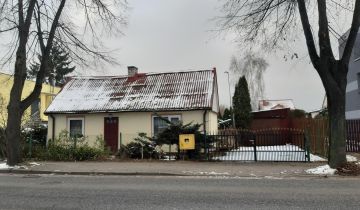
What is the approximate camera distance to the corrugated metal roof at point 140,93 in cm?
2711

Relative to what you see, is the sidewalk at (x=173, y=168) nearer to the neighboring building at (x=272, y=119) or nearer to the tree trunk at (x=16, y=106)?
the tree trunk at (x=16, y=106)

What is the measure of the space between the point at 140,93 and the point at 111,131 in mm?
2840

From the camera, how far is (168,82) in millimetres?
29578

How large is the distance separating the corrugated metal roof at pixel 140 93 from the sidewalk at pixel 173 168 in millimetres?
6592

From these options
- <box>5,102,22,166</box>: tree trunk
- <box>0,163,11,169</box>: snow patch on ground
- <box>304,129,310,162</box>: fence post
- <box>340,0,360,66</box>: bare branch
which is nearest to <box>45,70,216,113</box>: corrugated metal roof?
<box>304,129,310,162</box>: fence post

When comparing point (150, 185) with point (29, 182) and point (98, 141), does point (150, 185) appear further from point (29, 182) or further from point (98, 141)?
point (98, 141)

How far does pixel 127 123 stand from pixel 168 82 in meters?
3.84

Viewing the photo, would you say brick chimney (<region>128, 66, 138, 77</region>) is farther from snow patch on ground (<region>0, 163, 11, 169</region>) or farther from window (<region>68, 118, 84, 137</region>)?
snow patch on ground (<region>0, 163, 11, 169</region>)

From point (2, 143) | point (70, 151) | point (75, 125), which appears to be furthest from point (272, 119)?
point (2, 143)

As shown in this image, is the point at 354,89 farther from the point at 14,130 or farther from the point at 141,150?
the point at 14,130

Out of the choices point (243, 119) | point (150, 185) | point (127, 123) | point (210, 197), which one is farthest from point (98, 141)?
point (243, 119)

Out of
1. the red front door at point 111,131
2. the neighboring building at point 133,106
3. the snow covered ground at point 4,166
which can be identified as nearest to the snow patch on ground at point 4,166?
the snow covered ground at point 4,166

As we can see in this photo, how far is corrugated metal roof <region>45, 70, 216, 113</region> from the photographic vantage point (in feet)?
88.9

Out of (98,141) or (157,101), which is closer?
(98,141)
